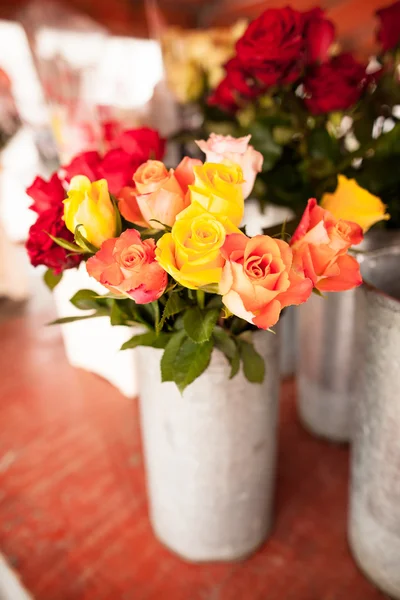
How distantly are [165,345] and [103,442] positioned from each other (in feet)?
1.61

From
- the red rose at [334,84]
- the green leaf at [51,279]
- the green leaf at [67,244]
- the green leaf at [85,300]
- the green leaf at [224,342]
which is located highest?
the red rose at [334,84]

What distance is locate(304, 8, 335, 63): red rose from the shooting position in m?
0.55

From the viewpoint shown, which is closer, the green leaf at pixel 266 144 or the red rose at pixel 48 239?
the red rose at pixel 48 239

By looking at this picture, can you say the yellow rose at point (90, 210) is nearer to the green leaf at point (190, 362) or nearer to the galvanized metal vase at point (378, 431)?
the green leaf at point (190, 362)

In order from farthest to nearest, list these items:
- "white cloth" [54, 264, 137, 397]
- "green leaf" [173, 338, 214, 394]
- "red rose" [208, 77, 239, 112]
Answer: "white cloth" [54, 264, 137, 397], "red rose" [208, 77, 239, 112], "green leaf" [173, 338, 214, 394]

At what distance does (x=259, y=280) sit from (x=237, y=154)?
137mm

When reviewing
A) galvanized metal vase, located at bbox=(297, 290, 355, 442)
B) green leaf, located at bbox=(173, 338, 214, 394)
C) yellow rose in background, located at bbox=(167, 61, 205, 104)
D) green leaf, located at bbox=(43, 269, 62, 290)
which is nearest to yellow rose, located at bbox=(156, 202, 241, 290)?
green leaf, located at bbox=(173, 338, 214, 394)

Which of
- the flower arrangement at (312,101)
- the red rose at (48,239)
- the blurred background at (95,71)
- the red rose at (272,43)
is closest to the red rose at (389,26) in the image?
the flower arrangement at (312,101)

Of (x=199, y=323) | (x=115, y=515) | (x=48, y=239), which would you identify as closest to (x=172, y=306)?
(x=199, y=323)

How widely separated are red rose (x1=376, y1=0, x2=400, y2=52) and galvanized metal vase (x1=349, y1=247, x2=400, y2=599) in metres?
0.29

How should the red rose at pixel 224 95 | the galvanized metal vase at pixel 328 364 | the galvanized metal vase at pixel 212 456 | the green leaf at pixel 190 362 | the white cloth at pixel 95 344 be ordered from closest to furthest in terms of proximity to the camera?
the green leaf at pixel 190 362, the galvanized metal vase at pixel 212 456, the red rose at pixel 224 95, the galvanized metal vase at pixel 328 364, the white cloth at pixel 95 344

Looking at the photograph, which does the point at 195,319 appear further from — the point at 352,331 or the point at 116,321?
the point at 352,331

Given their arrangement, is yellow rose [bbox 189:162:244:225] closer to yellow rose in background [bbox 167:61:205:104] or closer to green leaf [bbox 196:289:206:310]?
green leaf [bbox 196:289:206:310]

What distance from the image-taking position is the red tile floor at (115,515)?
2.02 feet
